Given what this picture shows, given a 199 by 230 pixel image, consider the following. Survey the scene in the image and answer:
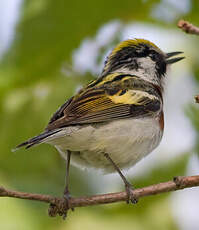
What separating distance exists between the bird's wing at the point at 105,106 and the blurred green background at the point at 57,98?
24 centimetres

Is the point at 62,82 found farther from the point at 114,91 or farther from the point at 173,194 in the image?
the point at 173,194

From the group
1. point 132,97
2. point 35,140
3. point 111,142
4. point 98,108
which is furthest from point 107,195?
point 132,97

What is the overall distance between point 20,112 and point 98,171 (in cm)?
83

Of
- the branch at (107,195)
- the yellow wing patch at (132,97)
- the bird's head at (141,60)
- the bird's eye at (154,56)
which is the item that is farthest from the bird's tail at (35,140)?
the bird's eye at (154,56)

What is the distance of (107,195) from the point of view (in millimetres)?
2896

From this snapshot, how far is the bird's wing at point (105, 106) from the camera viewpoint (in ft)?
11.3

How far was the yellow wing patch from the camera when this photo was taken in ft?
12.6

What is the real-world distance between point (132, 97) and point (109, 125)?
21.3 inches


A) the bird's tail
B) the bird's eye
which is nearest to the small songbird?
the bird's tail

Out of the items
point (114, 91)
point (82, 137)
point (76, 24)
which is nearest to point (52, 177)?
point (82, 137)

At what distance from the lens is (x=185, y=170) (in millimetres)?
3826

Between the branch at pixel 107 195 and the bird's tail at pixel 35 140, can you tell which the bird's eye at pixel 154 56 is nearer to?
the bird's tail at pixel 35 140

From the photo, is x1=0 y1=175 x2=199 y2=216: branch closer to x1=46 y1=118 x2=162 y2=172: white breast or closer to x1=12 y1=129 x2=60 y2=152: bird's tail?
x1=12 y1=129 x2=60 y2=152: bird's tail

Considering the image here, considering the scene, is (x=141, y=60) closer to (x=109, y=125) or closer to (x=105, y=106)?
(x=105, y=106)
